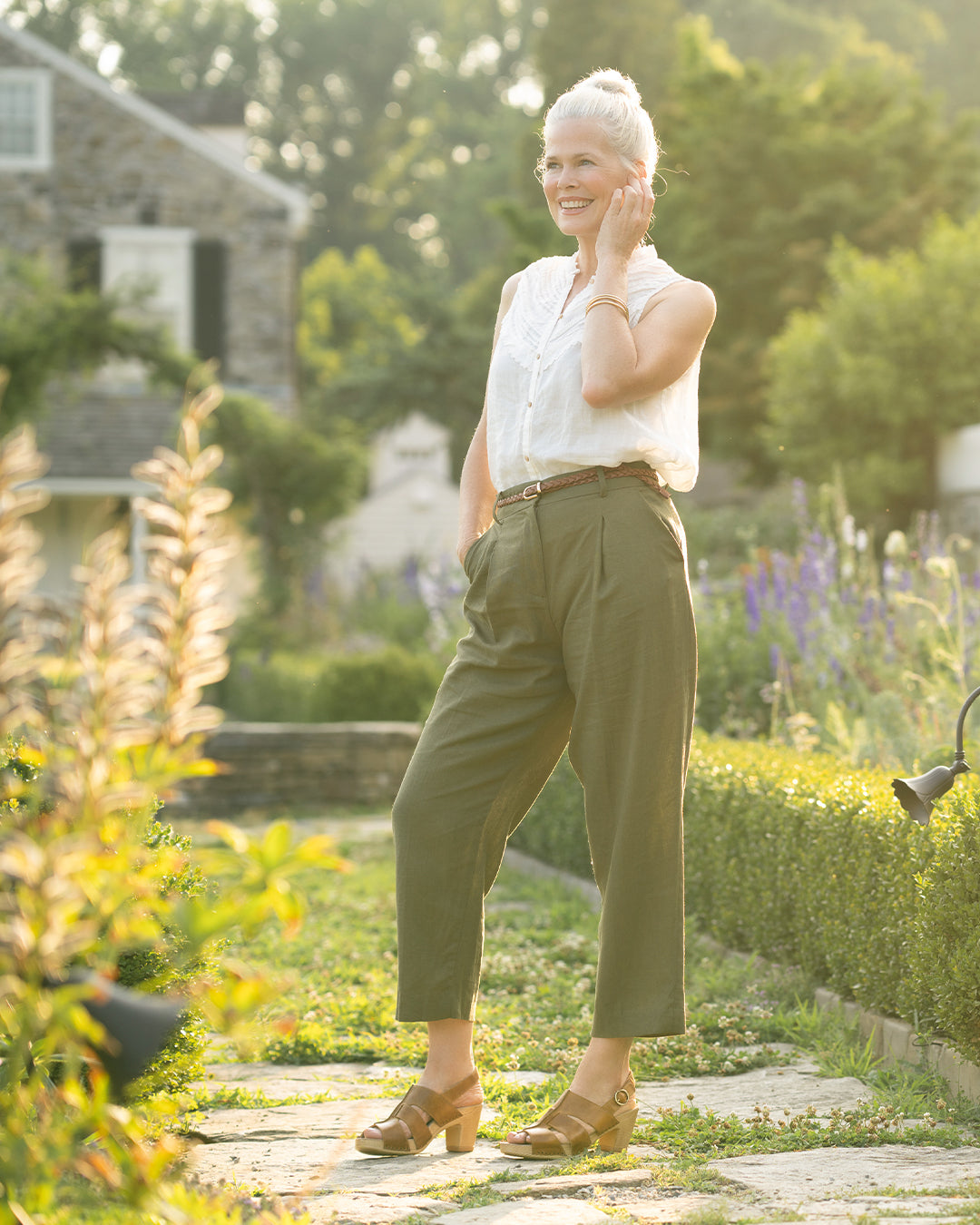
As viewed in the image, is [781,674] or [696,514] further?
[696,514]

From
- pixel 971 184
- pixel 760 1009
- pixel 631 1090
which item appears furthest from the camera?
pixel 971 184

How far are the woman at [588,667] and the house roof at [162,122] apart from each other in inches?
653

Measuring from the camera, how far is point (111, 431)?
17.8m

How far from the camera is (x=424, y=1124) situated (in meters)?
2.59

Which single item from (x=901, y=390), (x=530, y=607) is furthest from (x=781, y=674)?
(x=901, y=390)

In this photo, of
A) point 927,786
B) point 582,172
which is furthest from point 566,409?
point 927,786

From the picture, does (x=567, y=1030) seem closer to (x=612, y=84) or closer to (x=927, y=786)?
(x=927, y=786)

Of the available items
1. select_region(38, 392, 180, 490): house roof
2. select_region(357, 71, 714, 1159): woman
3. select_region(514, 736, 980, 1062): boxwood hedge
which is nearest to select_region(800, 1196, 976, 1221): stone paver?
select_region(357, 71, 714, 1159): woman

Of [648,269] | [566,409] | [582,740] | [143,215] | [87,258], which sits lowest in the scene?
[582,740]

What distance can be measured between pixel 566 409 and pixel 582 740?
601mm

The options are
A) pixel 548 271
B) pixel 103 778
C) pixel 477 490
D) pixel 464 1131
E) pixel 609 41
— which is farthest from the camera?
pixel 609 41

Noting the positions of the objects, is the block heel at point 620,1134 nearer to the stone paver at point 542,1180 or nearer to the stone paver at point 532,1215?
the stone paver at point 542,1180

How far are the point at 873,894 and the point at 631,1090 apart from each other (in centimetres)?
102

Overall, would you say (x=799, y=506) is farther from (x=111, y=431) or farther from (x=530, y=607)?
(x=111, y=431)
